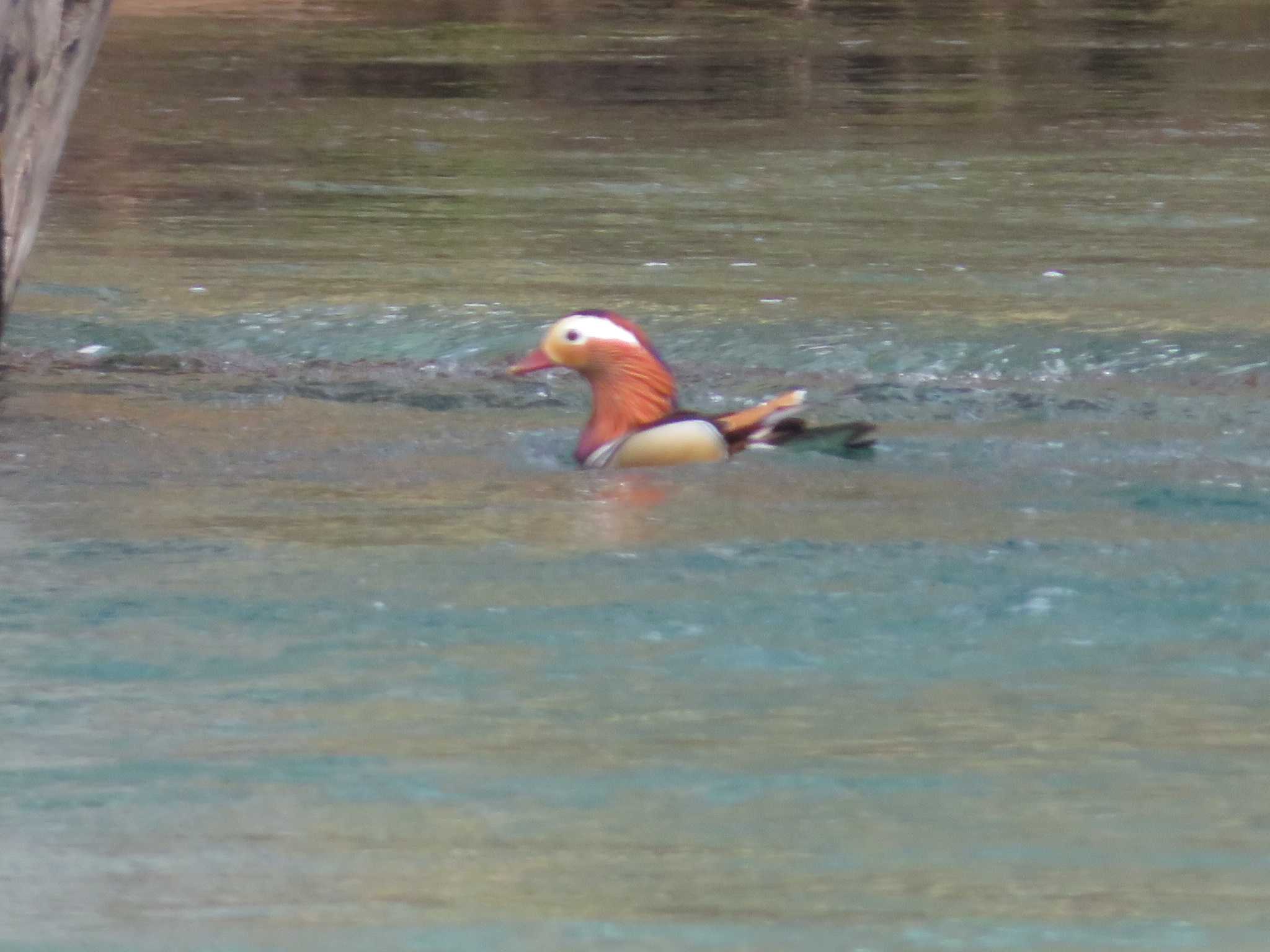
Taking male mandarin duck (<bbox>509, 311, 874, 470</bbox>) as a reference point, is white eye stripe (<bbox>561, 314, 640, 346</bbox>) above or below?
above

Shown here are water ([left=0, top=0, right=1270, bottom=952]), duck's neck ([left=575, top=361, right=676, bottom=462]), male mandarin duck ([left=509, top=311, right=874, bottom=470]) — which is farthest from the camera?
duck's neck ([left=575, top=361, right=676, bottom=462])

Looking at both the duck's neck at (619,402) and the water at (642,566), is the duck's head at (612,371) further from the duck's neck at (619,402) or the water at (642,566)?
the water at (642,566)

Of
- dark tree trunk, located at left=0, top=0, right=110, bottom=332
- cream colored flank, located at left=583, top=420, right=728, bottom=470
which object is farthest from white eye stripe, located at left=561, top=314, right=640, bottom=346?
dark tree trunk, located at left=0, top=0, right=110, bottom=332

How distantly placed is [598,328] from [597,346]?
0.26 ft

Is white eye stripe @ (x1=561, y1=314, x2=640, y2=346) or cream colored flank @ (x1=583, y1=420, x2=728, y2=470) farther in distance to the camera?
white eye stripe @ (x1=561, y1=314, x2=640, y2=346)

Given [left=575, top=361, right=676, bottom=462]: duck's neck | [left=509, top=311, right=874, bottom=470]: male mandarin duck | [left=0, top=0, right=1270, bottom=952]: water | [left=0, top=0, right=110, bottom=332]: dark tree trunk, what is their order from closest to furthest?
A: [left=0, top=0, right=1270, bottom=952]: water → [left=509, top=311, right=874, bottom=470]: male mandarin duck → [left=575, top=361, right=676, bottom=462]: duck's neck → [left=0, top=0, right=110, bottom=332]: dark tree trunk

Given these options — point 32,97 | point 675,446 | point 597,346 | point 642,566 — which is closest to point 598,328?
point 597,346

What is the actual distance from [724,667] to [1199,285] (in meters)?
5.51

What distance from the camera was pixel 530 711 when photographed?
16.5 feet

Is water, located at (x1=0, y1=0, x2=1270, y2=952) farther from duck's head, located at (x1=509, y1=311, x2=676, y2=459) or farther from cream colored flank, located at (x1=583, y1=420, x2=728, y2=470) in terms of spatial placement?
duck's head, located at (x1=509, y1=311, x2=676, y2=459)

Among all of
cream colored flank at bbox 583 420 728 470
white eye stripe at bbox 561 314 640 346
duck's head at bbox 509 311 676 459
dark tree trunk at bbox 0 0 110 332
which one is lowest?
cream colored flank at bbox 583 420 728 470

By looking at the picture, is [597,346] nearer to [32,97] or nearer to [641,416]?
[641,416]

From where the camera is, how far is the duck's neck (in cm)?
747

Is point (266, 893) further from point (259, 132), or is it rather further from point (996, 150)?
point (259, 132)
